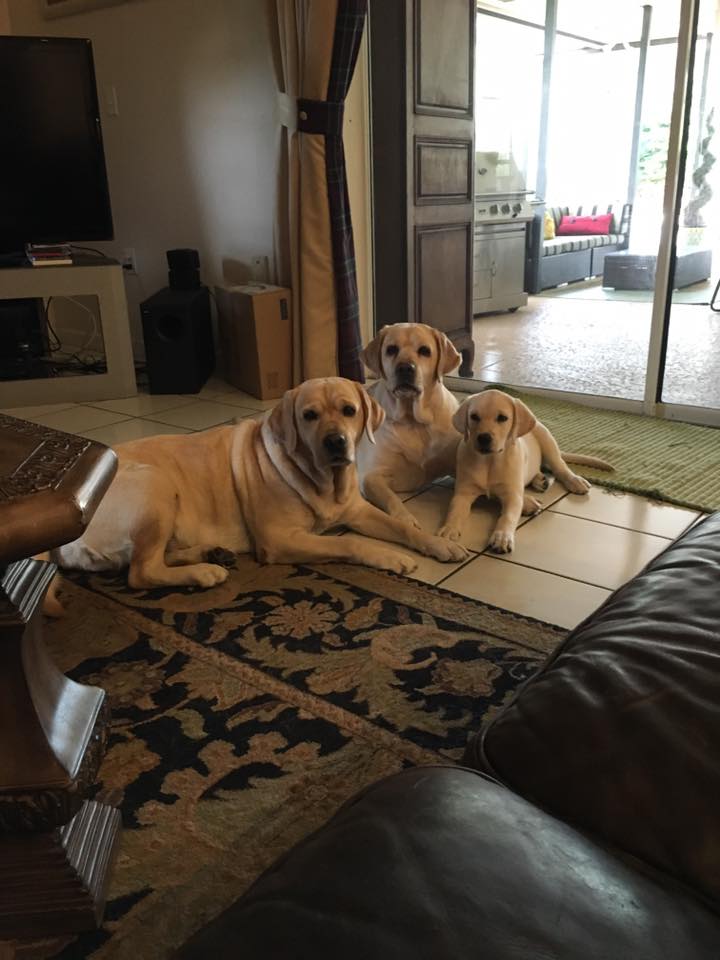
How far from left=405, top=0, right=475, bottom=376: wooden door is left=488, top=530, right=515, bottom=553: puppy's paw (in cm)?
202

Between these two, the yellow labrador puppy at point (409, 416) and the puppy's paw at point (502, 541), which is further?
the yellow labrador puppy at point (409, 416)

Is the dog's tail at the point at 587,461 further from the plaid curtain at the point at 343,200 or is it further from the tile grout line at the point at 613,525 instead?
the plaid curtain at the point at 343,200

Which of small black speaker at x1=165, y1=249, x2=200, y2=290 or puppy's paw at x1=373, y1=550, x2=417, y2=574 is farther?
small black speaker at x1=165, y1=249, x2=200, y2=290

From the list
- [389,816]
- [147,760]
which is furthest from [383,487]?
[389,816]

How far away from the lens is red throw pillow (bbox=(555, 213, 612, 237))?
24.0 feet

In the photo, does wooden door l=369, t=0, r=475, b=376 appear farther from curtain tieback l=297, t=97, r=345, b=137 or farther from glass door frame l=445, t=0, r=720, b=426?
glass door frame l=445, t=0, r=720, b=426

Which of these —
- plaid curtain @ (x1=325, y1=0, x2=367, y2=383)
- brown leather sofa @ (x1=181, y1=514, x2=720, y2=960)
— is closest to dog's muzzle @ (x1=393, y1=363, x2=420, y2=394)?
plaid curtain @ (x1=325, y1=0, x2=367, y2=383)

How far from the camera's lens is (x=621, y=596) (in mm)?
1054

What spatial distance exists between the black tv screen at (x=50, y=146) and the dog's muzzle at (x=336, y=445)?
2587 millimetres

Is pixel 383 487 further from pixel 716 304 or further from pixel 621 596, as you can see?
→ pixel 716 304

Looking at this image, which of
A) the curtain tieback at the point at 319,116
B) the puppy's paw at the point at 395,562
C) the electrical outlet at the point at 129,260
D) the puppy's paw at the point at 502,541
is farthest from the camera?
the electrical outlet at the point at 129,260

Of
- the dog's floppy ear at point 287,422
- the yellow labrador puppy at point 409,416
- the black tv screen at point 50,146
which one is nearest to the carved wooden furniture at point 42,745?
the dog's floppy ear at point 287,422

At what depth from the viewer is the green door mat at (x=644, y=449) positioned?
2484 mm

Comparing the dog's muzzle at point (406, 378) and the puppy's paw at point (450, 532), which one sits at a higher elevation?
the dog's muzzle at point (406, 378)
